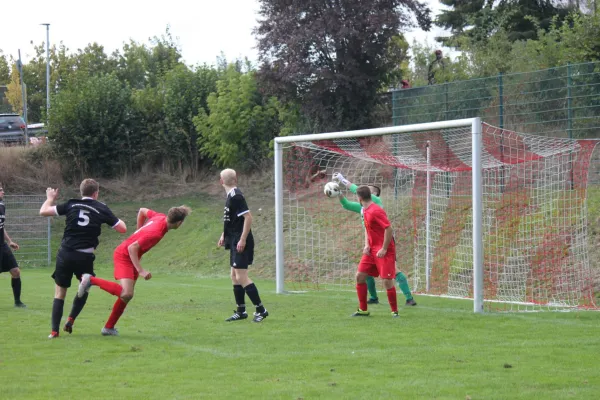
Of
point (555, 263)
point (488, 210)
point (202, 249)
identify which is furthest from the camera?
point (202, 249)

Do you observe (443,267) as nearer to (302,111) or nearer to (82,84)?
(302,111)

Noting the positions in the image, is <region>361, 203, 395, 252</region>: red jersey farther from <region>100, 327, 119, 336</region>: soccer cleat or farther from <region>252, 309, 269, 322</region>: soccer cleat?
<region>100, 327, 119, 336</region>: soccer cleat

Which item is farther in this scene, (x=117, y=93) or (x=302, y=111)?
(x=117, y=93)

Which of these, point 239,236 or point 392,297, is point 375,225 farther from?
point 239,236

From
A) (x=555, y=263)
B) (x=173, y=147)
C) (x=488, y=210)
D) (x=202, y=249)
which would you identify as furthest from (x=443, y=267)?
(x=173, y=147)

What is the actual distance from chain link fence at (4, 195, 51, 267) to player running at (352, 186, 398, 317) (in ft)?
58.7

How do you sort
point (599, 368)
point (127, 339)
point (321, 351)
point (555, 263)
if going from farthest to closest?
point (555, 263), point (127, 339), point (321, 351), point (599, 368)

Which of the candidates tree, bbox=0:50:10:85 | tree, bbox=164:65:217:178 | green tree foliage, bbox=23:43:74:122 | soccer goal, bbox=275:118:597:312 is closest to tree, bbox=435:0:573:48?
tree, bbox=164:65:217:178

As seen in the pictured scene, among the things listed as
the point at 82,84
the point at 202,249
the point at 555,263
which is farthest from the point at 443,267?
the point at 82,84

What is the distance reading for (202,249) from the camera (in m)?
24.4

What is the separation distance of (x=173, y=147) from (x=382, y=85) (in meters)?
9.77

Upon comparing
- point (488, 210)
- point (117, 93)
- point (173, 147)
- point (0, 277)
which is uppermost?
point (117, 93)

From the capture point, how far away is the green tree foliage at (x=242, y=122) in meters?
30.2

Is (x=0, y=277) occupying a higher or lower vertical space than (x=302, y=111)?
lower
